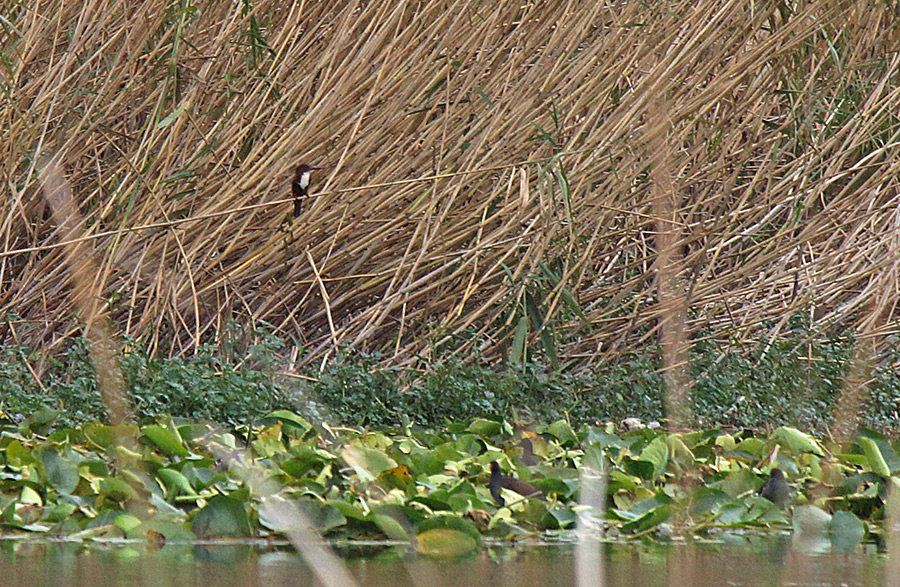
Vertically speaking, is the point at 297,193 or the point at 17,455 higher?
the point at 297,193

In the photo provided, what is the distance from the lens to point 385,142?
3.46m

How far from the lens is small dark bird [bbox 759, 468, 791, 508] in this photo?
2.12m

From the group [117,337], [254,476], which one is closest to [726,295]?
[117,337]

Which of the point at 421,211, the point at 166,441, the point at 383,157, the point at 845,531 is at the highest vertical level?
the point at 383,157

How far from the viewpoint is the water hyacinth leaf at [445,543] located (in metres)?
1.77

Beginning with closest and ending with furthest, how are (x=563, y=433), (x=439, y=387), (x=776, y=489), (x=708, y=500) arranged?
(x=708, y=500)
(x=776, y=489)
(x=563, y=433)
(x=439, y=387)

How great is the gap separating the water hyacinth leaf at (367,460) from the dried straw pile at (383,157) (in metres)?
1.01

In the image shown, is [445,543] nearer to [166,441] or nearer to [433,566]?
[433,566]

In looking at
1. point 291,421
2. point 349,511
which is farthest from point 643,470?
point 291,421

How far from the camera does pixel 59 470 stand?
2035 millimetres

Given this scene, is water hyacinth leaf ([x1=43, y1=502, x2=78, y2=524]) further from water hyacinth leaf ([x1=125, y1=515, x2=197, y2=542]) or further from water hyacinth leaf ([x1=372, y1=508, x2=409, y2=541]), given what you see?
water hyacinth leaf ([x1=372, y1=508, x2=409, y2=541])

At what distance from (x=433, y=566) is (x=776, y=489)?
729 millimetres

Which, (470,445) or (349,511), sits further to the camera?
(470,445)

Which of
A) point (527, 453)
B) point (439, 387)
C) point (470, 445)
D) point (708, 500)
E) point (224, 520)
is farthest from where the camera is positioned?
point (439, 387)
